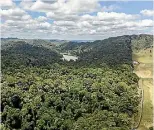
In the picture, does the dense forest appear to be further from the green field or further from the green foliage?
the green field

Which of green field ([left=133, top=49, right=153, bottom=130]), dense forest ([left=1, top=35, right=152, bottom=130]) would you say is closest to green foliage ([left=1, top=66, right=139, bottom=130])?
dense forest ([left=1, top=35, right=152, bottom=130])

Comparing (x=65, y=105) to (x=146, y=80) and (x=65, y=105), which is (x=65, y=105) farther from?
(x=146, y=80)

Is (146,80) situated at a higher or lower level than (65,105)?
lower

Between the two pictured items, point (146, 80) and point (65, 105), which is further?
point (146, 80)

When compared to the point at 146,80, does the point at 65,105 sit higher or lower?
higher

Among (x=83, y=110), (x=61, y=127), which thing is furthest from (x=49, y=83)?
(x=61, y=127)

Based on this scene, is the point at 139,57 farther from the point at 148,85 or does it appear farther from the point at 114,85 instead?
the point at 114,85

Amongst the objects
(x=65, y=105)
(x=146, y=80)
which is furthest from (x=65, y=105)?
(x=146, y=80)

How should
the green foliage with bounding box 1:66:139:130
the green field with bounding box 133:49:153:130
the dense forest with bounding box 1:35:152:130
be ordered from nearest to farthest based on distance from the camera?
the dense forest with bounding box 1:35:152:130, the green foliage with bounding box 1:66:139:130, the green field with bounding box 133:49:153:130

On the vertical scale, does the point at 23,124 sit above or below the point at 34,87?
below

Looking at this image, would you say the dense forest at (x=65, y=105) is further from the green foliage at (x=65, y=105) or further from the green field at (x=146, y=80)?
the green field at (x=146, y=80)

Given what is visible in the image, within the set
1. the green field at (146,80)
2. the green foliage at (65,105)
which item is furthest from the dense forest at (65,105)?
the green field at (146,80)
